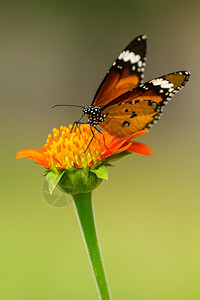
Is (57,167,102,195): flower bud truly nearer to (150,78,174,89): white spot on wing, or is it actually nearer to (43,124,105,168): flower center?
(43,124,105,168): flower center

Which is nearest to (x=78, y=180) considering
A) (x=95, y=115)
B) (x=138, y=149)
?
(x=138, y=149)

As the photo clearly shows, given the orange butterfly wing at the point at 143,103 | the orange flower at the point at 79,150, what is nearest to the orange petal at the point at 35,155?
the orange flower at the point at 79,150

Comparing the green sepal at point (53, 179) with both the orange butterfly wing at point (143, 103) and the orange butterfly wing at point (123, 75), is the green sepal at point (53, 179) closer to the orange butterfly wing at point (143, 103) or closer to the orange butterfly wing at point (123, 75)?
the orange butterfly wing at point (143, 103)

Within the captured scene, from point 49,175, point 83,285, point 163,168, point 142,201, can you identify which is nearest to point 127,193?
point 142,201

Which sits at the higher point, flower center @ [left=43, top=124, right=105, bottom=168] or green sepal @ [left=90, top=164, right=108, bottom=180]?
flower center @ [left=43, top=124, right=105, bottom=168]

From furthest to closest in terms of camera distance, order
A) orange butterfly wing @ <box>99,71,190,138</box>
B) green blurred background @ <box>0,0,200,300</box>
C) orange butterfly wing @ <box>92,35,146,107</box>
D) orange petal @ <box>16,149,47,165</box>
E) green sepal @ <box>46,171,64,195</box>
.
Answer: green blurred background @ <box>0,0,200,300</box>, orange butterfly wing @ <box>92,35,146,107</box>, orange butterfly wing @ <box>99,71,190,138</box>, orange petal @ <box>16,149,47,165</box>, green sepal @ <box>46,171,64,195</box>

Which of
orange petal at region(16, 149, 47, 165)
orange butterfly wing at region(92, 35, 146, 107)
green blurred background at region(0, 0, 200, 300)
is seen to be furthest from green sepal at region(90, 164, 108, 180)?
green blurred background at region(0, 0, 200, 300)

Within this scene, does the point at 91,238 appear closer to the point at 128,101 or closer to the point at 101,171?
the point at 101,171

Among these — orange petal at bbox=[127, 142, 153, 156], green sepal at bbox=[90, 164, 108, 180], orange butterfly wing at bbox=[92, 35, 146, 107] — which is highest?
orange butterfly wing at bbox=[92, 35, 146, 107]
